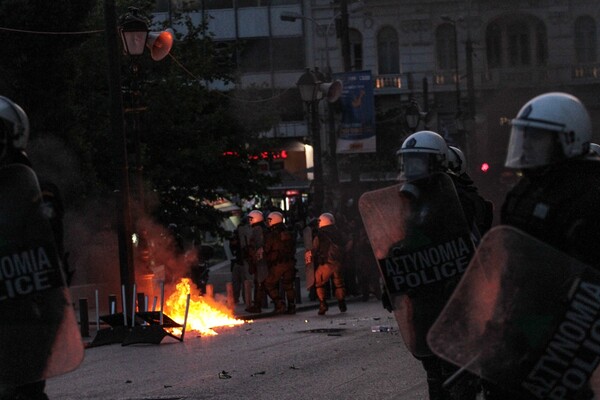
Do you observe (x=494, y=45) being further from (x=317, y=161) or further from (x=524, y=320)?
(x=524, y=320)

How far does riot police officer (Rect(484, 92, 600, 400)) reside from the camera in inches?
195

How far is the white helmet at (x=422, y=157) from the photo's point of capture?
7.07m

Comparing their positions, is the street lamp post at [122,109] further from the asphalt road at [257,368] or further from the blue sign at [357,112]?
the blue sign at [357,112]

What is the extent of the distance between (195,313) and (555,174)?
534 inches

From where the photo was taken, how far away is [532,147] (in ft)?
16.7

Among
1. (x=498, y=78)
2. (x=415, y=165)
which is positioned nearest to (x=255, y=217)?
(x=415, y=165)

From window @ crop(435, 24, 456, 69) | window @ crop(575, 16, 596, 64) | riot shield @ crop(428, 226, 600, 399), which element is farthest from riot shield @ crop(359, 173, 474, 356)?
window @ crop(575, 16, 596, 64)

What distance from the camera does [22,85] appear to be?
20516 mm

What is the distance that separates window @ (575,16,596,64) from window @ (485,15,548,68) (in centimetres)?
131

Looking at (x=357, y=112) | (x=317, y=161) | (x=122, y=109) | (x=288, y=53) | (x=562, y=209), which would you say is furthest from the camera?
(x=288, y=53)

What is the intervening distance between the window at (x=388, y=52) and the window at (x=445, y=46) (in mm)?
1783

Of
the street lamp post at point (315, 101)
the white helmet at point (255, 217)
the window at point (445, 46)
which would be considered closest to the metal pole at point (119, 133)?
the white helmet at point (255, 217)

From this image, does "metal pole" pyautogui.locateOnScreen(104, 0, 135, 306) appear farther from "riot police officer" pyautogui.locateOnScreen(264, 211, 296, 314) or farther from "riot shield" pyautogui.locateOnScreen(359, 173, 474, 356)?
"riot shield" pyautogui.locateOnScreen(359, 173, 474, 356)

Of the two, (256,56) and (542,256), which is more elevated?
(256,56)
